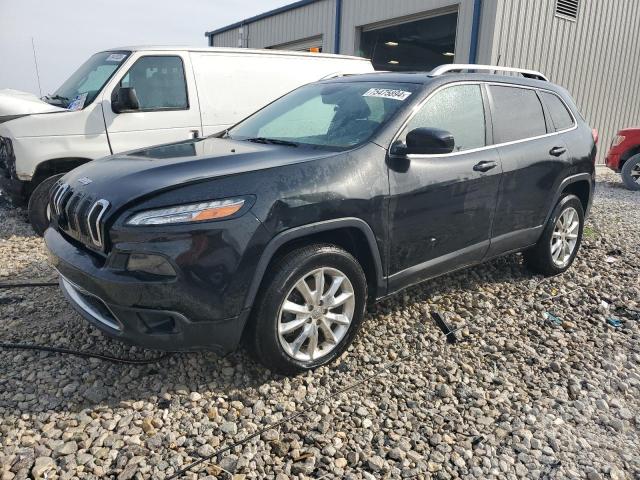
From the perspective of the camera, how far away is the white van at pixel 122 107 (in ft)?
17.3

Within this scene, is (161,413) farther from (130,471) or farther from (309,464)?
(309,464)

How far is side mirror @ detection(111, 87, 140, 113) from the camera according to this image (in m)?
5.38

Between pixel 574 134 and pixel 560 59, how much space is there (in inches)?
334

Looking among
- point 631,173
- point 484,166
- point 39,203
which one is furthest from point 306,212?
point 631,173

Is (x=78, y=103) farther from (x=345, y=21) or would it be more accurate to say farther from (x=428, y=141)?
(x=345, y=21)

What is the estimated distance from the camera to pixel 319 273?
284cm

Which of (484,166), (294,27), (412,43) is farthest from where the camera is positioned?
(412,43)

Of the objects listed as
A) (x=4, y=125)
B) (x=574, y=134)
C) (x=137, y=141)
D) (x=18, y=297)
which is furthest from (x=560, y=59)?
(x=18, y=297)

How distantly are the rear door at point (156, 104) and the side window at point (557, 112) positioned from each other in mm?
3414

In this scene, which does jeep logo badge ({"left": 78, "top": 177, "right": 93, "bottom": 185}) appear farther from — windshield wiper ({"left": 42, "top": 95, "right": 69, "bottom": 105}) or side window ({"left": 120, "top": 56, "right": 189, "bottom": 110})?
windshield wiper ({"left": 42, "top": 95, "right": 69, "bottom": 105})

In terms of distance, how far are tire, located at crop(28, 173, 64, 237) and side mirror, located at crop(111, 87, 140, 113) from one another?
960 millimetres

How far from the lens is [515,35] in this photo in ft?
34.7

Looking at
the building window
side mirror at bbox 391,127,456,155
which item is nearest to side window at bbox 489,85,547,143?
side mirror at bbox 391,127,456,155

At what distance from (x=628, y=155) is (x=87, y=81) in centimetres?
1011
